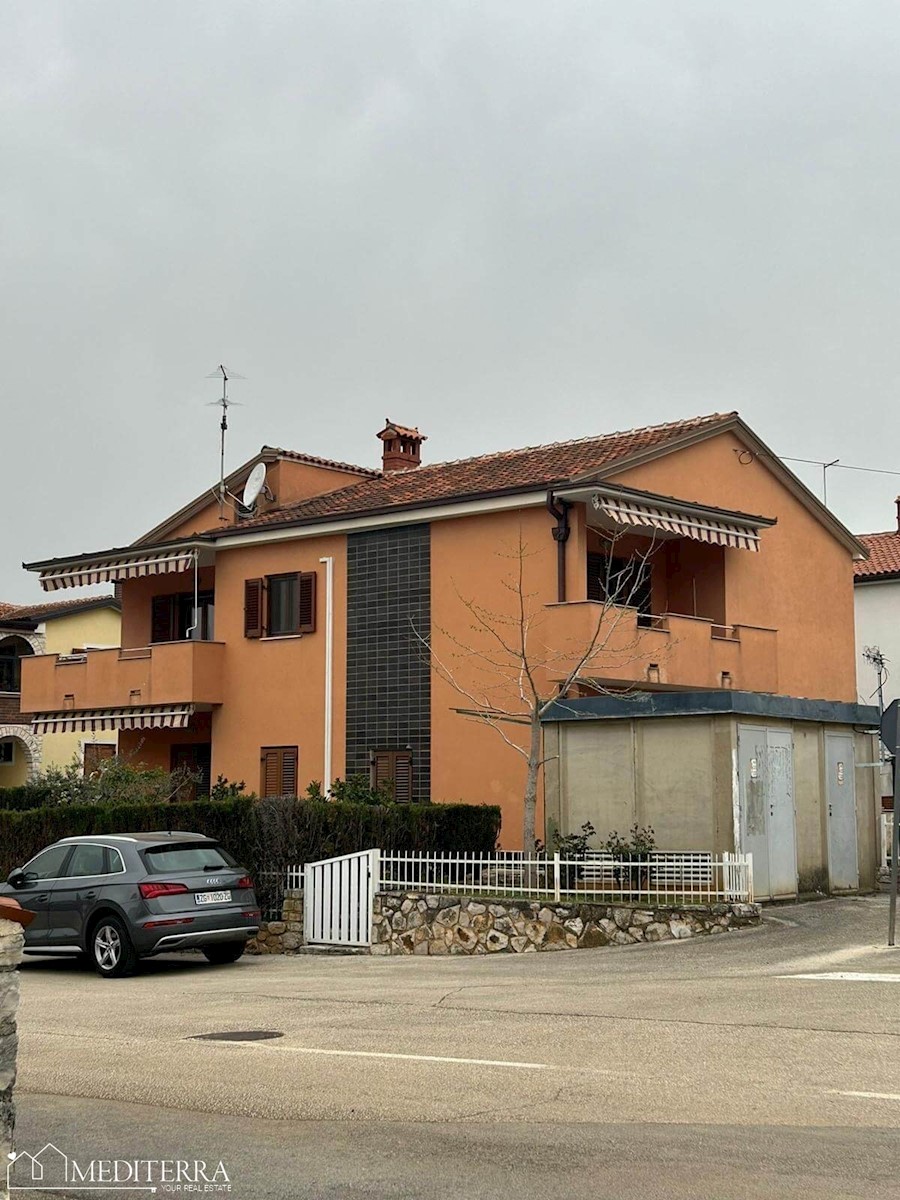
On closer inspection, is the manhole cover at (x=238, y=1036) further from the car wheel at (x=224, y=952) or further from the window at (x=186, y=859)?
the car wheel at (x=224, y=952)

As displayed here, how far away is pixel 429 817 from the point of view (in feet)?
76.1

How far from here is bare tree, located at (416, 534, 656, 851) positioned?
26.9 metres

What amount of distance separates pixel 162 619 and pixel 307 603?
230 inches

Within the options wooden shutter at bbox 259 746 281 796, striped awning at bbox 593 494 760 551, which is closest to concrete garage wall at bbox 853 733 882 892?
striped awning at bbox 593 494 760 551

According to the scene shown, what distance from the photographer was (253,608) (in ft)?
108

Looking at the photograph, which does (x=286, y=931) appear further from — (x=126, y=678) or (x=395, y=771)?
(x=126, y=678)

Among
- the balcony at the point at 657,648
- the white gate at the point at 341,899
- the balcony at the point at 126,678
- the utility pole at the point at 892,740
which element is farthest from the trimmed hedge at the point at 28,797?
the utility pole at the point at 892,740

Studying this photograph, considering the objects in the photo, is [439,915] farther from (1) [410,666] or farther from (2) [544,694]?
(1) [410,666]

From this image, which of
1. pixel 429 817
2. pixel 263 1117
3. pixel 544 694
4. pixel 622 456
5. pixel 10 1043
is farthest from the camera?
pixel 622 456

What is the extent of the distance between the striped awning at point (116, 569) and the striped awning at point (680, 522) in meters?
10.4

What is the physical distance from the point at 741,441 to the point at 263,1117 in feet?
83.8

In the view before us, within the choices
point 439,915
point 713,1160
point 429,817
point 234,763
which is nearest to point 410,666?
point 234,763

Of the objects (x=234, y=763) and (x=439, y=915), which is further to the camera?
(x=234, y=763)

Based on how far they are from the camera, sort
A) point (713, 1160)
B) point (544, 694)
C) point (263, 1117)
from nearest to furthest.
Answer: point (713, 1160), point (263, 1117), point (544, 694)
